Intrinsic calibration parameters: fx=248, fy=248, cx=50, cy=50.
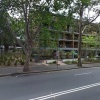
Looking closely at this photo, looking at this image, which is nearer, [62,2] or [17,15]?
[62,2]

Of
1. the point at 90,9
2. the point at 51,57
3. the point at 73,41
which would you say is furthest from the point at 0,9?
the point at 73,41

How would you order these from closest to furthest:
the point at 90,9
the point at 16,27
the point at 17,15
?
the point at 17,15
the point at 16,27
the point at 90,9

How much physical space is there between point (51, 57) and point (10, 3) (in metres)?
23.5

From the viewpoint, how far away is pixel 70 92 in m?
11.4

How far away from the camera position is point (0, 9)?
2130 cm

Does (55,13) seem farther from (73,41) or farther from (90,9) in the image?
(73,41)

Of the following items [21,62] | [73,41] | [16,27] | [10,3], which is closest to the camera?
[10,3]

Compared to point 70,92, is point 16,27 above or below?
above

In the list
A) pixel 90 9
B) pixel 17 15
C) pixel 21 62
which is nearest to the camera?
pixel 17 15

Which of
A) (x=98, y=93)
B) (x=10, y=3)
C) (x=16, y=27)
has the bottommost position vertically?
(x=98, y=93)

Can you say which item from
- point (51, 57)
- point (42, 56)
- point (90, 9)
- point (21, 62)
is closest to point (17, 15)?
point (21, 62)

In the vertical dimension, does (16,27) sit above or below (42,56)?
above

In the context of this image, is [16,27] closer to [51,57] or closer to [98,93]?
[98,93]

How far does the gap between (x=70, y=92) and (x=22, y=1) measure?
12.0 meters
